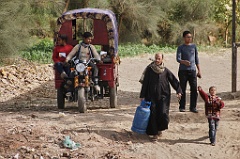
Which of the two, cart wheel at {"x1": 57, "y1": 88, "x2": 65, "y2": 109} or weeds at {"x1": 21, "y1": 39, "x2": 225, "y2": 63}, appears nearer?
cart wheel at {"x1": 57, "y1": 88, "x2": 65, "y2": 109}

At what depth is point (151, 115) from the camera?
25.8 feet

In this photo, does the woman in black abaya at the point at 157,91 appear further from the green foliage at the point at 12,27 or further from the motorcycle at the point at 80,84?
the green foliage at the point at 12,27

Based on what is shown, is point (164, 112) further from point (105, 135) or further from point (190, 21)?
point (190, 21)

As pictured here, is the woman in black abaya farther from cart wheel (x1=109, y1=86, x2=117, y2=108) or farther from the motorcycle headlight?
cart wheel (x1=109, y1=86, x2=117, y2=108)

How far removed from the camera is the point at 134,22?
2767 centimetres

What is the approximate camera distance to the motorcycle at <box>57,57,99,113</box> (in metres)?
9.72

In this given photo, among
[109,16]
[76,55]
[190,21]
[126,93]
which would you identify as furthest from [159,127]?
[190,21]

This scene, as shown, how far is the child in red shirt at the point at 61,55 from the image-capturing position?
1014 cm

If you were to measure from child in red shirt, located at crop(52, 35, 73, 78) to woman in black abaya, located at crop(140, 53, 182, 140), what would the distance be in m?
2.76

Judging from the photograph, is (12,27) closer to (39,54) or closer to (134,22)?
(39,54)

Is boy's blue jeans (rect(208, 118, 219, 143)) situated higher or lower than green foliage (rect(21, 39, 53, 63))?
lower

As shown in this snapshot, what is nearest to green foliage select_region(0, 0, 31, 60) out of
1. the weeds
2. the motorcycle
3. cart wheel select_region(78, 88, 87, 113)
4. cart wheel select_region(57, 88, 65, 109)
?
the weeds

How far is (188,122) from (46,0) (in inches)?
612

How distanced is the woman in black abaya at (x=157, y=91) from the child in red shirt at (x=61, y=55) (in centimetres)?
276
